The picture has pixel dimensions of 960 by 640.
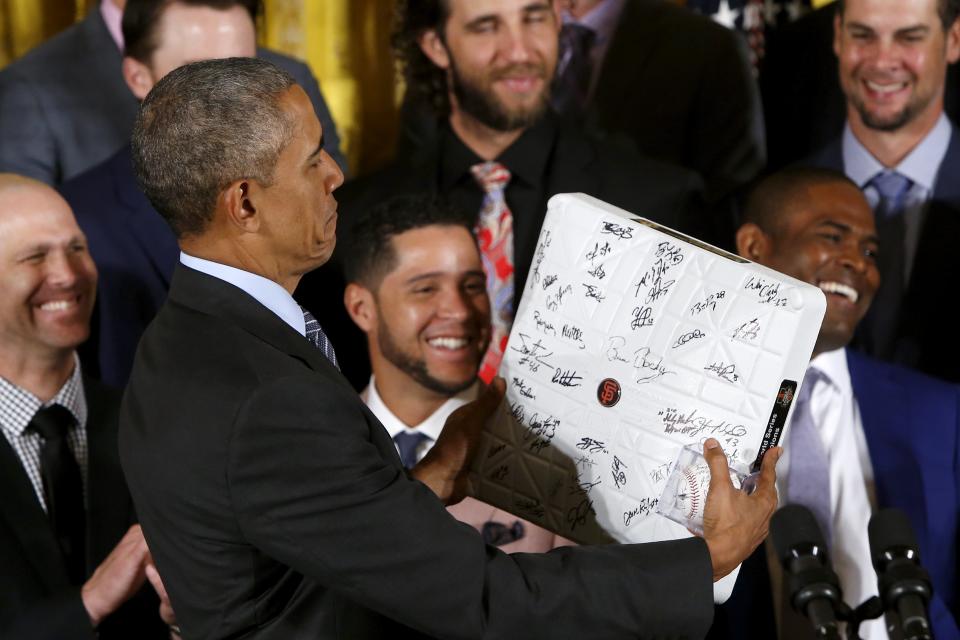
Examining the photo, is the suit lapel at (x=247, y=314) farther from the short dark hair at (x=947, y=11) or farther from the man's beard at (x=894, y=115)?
the short dark hair at (x=947, y=11)

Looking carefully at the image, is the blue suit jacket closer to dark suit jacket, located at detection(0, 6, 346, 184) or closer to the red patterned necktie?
the red patterned necktie

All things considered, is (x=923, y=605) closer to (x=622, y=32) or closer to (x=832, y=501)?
(x=832, y=501)

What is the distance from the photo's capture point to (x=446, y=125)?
319 centimetres

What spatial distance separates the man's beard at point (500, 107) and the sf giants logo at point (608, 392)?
1.31 m

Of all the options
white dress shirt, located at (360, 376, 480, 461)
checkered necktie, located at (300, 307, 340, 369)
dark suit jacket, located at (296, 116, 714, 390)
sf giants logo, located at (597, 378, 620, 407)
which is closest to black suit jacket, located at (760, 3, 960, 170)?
dark suit jacket, located at (296, 116, 714, 390)

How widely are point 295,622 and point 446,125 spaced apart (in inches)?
70.9

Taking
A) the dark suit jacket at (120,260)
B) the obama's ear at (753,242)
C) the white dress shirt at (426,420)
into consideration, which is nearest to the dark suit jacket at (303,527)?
the white dress shirt at (426,420)

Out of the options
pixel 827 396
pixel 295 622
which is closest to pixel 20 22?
pixel 827 396

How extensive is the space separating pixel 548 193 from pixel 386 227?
38cm

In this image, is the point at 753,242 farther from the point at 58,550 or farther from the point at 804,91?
the point at 58,550

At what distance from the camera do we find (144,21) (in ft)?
9.75

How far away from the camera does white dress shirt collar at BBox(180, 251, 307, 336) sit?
63.1 inches

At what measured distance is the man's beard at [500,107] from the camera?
9.91 ft

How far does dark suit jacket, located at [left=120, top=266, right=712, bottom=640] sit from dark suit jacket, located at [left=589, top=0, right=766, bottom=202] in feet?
6.17
